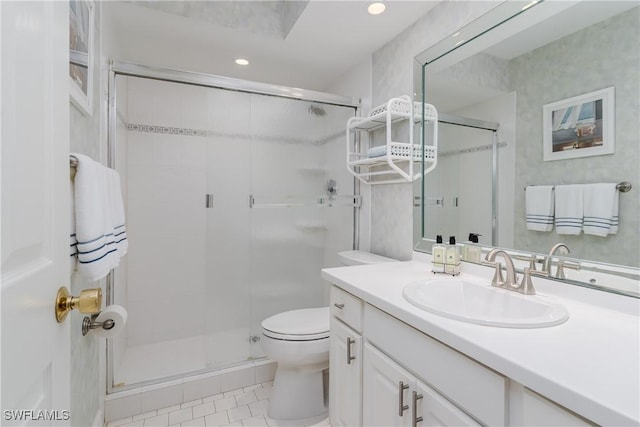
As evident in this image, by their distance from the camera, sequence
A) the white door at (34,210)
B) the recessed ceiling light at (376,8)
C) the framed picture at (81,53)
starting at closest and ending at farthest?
the white door at (34,210)
the framed picture at (81,53)
the recessed ceiling light at (376,8)

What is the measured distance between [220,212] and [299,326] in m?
0.94

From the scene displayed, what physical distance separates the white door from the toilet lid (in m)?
1.09

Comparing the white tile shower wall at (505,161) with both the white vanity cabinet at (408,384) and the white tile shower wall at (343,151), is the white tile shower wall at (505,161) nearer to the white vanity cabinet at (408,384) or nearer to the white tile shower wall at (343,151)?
the white vanity cabinet at (408,384)

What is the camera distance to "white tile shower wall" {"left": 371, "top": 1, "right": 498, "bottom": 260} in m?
1.54

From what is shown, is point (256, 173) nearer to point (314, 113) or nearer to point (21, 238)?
point (314, 113)

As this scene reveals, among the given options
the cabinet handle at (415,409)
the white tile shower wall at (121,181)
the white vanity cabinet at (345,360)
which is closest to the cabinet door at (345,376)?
the white vanity cabinet at (345,360)

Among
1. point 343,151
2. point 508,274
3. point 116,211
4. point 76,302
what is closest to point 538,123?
point 508,274

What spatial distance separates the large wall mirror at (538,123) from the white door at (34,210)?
1.40m

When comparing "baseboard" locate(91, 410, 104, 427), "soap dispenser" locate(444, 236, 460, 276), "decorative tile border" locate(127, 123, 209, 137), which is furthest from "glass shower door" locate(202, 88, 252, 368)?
"soap dispenser" locate(444, 236, 460, 276)

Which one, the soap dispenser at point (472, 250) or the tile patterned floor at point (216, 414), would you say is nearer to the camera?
the soap dispenser at point (472, 250)

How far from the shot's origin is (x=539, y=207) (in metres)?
1.15

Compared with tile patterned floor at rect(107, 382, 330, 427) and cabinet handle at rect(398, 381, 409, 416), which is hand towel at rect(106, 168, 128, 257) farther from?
cabinet handle at rect(398, 381, 409, 416)

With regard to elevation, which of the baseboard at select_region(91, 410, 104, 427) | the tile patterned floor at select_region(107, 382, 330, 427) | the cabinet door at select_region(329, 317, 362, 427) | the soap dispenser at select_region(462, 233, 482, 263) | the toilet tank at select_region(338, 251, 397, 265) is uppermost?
the soap dispenser at select_region(462, 233, 482, 263)

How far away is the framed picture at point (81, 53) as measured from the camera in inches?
40.4
